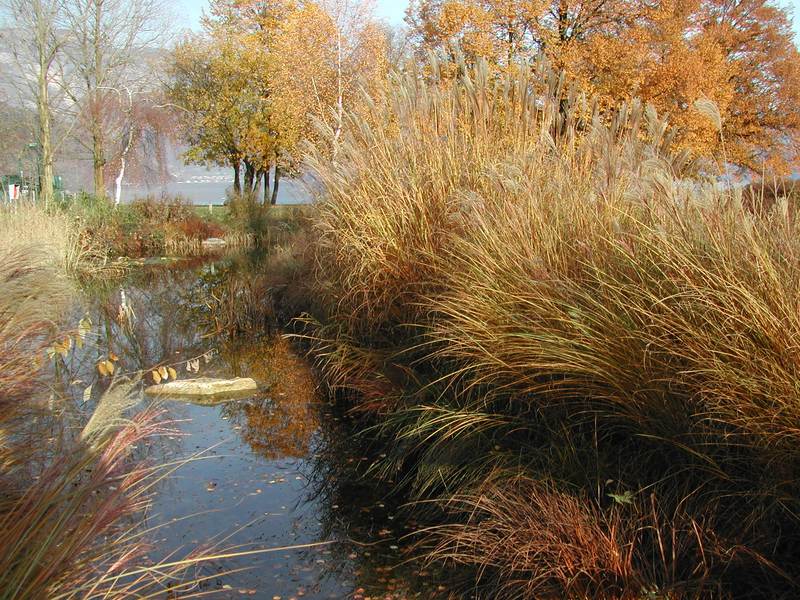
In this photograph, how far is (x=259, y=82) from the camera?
113 feet

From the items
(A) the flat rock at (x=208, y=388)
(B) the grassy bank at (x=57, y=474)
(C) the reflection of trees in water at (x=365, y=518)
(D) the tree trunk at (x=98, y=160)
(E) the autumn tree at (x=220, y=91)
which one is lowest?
(C) the reflection of trees in water at (x=365, y=518)

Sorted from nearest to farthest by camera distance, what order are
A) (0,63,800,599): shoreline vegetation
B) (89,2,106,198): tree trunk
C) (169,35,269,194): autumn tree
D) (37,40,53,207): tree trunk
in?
(0,63,800,599): shoreline vegetation, (37,40,53,207): tree trunk, (89,2,106,198): tree trunk, (169,35,269,194): autumn tree

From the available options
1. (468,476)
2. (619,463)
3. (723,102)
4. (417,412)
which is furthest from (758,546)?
(723,102)

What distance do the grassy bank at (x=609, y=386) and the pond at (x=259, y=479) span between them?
32 centimetres

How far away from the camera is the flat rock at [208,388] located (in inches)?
271

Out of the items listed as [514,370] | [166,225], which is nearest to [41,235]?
[514,370]

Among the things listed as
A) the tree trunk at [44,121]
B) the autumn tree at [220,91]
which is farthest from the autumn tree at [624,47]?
the tree trunk at [44,121]

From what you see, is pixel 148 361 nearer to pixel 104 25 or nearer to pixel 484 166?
pixel 484 166

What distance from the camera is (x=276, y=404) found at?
6.76 meters

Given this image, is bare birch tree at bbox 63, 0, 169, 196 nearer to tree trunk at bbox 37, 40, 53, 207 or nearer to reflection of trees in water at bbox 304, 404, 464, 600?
tree trunk at bbox 37, 40, 53, 207

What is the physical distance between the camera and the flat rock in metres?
6.88

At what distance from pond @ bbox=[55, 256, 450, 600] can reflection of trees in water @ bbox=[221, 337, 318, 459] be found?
15mm

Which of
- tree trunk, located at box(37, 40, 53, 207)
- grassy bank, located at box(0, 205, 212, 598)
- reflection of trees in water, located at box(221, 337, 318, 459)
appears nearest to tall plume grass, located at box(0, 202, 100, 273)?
grassy bank, located at box(0, 205, 212, 598)

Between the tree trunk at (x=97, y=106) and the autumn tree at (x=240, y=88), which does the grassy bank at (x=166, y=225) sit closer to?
the autumn tree at (x=240, y=88)
